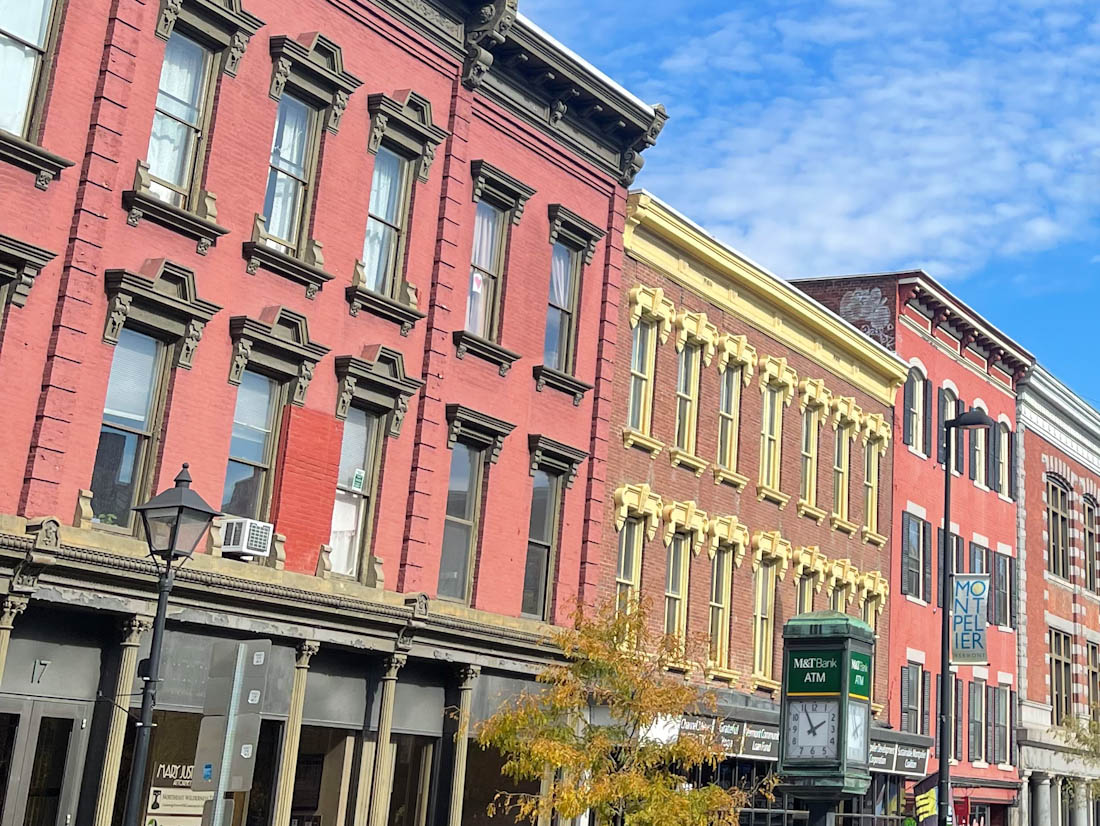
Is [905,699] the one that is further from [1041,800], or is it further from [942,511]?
[1041,800]

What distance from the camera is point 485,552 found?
69.3ft

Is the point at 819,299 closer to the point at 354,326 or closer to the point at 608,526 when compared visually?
the point at 608,526

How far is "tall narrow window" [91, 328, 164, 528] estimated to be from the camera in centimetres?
1575

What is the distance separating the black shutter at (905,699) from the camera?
1312 inches

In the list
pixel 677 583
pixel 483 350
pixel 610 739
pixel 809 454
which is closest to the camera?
pixel 610 739

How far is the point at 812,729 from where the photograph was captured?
13578mm

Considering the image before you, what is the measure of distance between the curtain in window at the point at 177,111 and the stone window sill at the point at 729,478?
13.4 metres

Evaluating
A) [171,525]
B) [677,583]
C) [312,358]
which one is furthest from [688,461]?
[171,525]

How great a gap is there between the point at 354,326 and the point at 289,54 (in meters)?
3.72

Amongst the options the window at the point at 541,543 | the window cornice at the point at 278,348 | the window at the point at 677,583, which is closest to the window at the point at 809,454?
the window at the point at 677,583

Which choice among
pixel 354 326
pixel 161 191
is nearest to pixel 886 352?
pixel 354 326

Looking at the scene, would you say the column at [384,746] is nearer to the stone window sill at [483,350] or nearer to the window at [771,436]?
the stone window sill at [483,350]

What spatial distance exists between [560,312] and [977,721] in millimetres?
20140

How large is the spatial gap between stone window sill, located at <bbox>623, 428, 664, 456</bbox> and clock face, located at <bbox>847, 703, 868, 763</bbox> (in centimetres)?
1106
